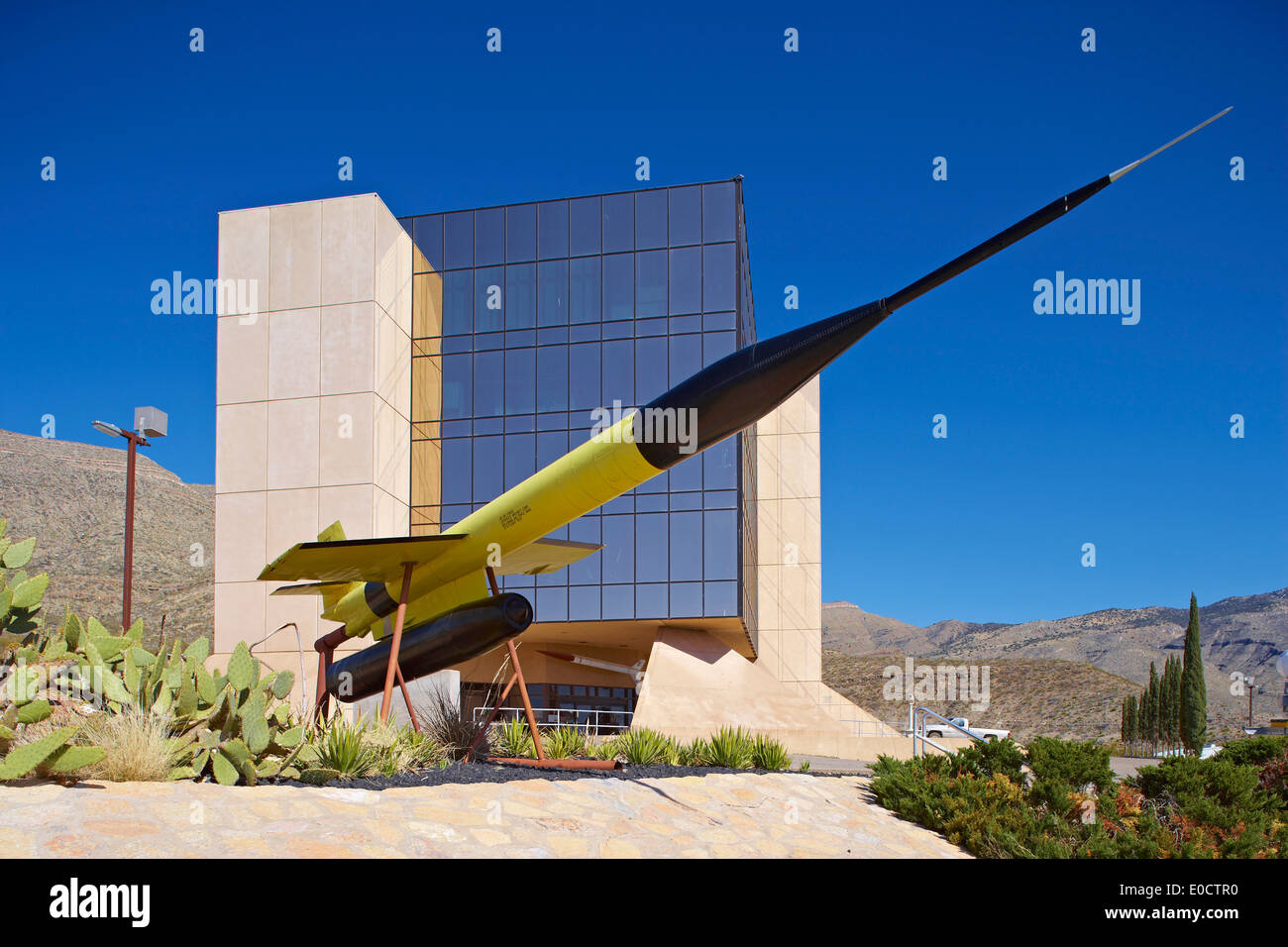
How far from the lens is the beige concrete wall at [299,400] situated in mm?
30594

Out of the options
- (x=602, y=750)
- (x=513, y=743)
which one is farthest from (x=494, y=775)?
(x=602, y=750)

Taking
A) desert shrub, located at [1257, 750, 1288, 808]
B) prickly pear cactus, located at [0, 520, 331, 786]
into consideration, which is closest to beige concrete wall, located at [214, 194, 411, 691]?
prickly pear cactus, located at [0, 520, 331, 786]

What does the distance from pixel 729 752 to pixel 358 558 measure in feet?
23.0

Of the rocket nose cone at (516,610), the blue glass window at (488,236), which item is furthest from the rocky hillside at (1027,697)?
the rocket nose cone at (516,610)

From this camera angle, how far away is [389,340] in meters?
32.0

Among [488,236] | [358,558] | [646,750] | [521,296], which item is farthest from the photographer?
[488,236]

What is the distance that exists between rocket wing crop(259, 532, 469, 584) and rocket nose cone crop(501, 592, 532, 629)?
1095 mm

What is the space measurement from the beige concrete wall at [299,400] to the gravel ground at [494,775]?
61.0 feet

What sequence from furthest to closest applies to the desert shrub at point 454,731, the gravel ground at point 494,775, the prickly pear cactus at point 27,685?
the desert shrub at point 454,731, the gravel ground at point 494,775, the prickly pear cactus at point 27,685

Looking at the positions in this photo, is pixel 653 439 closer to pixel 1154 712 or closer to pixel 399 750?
pixel 399 750

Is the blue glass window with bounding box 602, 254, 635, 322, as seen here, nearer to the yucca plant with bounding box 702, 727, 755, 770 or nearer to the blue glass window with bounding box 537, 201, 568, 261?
the blue glass window with bounding box 537, 201, 568, 261

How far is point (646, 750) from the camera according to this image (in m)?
15.0

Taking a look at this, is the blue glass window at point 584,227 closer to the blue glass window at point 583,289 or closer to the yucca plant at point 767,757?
the blue glass window at point 583,289
